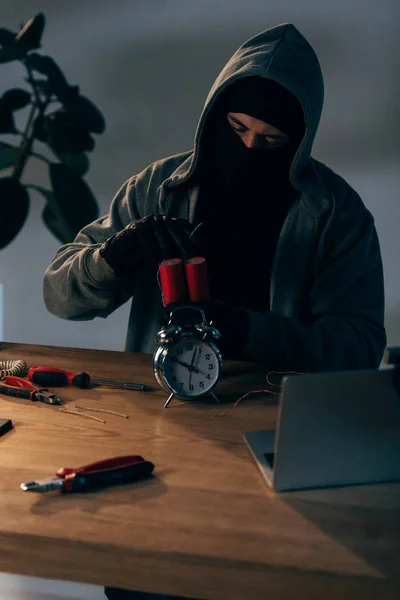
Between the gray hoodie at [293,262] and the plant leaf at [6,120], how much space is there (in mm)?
1255

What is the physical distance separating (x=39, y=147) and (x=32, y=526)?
96.0 inches

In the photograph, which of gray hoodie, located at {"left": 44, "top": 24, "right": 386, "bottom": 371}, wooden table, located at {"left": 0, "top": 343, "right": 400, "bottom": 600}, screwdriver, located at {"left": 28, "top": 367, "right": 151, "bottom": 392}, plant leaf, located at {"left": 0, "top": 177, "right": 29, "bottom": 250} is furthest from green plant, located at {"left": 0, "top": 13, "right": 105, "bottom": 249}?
wooden table, located at {"left": 0, "top": 343, "right": 400, "bottom": 600}

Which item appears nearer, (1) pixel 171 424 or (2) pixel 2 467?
(2) pixel 2 467

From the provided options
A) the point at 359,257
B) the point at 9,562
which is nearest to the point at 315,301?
the point at 359,257

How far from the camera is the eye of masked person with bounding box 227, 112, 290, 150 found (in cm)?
152

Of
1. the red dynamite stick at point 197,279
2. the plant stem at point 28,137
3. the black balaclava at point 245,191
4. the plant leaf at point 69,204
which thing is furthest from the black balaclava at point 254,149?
the plant stem at point 28,137

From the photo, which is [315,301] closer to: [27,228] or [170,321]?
[170,321]

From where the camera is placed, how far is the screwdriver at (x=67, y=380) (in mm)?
1171

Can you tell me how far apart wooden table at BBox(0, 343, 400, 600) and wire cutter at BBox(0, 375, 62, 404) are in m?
0.13

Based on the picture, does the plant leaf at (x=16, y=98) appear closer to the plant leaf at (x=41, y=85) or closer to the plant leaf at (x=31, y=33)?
the plant leaf at (x=41, y=85)

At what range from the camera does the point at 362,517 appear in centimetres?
75

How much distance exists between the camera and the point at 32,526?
0.71 m

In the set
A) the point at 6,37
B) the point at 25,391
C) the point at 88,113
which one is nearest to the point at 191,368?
the point at 25,391

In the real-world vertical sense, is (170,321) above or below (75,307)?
above
